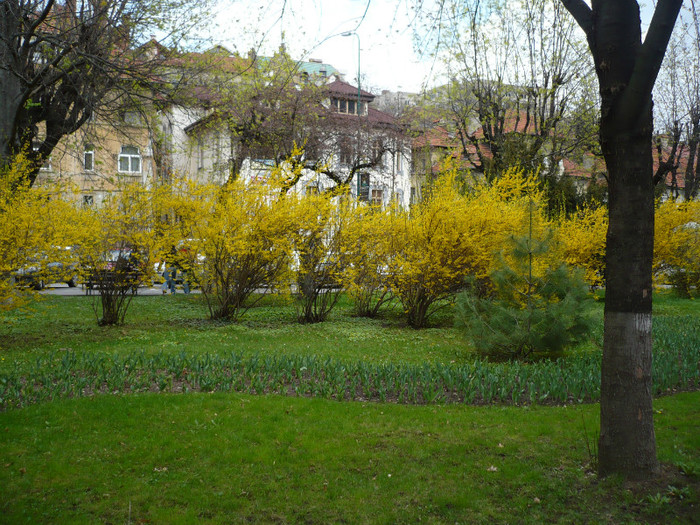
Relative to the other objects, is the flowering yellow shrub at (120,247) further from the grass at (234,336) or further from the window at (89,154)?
the window at (89,154)

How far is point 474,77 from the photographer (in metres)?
19.8

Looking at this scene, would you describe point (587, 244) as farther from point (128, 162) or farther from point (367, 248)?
point (128, 162)

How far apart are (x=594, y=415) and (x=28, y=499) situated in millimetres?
4804

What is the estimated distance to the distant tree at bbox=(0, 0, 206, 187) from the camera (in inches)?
325

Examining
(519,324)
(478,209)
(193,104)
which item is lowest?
(519,324)

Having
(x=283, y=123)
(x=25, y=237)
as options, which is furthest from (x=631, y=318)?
(x=283, y=123)

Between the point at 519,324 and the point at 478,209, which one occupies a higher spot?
the point at 478,209

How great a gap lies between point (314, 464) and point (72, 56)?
31.1 feet

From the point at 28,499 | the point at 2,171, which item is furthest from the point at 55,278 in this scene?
the point at 28,499

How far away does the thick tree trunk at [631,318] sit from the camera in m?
3.79

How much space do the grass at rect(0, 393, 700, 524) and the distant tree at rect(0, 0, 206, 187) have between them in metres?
4.68

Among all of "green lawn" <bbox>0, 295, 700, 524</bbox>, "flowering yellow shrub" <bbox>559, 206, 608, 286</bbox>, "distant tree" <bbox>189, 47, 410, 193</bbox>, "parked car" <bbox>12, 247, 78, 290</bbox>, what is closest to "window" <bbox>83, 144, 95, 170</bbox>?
"parked car" <bbox>12, 247, 78, 290</bbox>

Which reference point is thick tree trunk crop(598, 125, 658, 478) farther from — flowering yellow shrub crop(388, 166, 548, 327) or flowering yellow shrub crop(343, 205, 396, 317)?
flowering yellow shrub crop(343, 205, 396, 317)

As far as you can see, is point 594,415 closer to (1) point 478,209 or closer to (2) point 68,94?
(1) point 478,209
